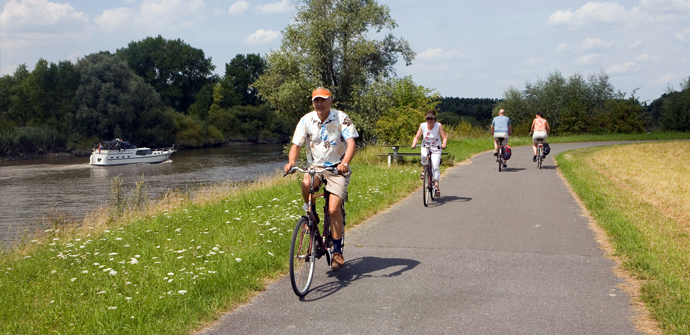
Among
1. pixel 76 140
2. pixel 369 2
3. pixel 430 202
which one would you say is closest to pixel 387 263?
pixel 430 202

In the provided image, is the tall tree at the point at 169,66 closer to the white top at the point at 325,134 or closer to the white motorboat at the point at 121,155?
the white motorboat at the point at 121,155

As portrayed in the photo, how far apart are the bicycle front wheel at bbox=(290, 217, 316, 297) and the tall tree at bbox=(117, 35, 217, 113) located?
9760cm

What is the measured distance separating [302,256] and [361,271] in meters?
0.96

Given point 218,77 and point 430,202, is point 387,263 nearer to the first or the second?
point 430,202

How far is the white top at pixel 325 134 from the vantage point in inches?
214

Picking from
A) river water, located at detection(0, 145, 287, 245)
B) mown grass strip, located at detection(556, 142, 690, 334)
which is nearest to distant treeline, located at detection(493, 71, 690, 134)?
river water, located at detection(0, 145, 287, 245)

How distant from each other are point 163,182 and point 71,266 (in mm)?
29436

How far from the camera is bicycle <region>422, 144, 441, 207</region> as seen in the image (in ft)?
33.6

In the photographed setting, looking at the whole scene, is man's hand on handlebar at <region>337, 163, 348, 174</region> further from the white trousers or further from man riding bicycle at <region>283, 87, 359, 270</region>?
the white trousers

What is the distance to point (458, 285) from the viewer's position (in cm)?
521

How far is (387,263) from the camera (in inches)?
239

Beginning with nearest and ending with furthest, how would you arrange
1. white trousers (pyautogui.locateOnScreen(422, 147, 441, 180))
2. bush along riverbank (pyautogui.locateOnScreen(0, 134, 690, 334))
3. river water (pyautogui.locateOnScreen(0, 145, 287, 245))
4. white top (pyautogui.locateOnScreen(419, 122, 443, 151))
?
1. bush along riverbank (pyautogui.locateOnScreen(0, 134, 690, 334))
2. white trousers (pyautogui.locateOnScreen(422, 147, 441, 180))
3. white top (pyautogui.locateOnScreen(419, 122, 443, 151))
4. river water (pyautogui.locateOnScreen(0, 145, 287, 245))

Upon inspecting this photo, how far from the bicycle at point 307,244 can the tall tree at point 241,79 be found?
314ft

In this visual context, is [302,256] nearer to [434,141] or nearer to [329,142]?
[329,142]
